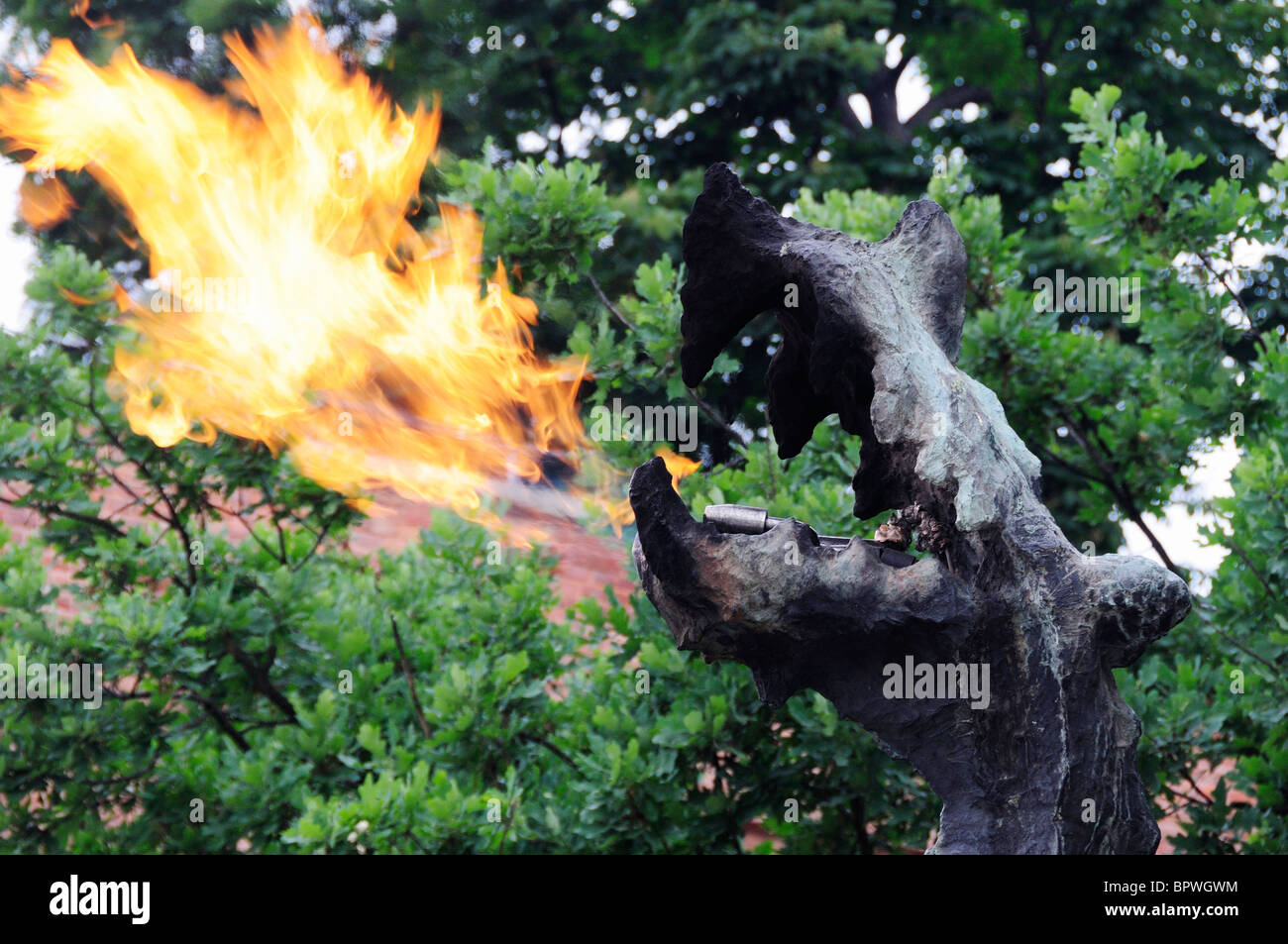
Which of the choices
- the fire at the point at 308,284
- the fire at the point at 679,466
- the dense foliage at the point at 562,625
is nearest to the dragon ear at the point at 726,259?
the fire at the point at 679,466

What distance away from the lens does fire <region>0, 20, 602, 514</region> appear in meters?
5.34

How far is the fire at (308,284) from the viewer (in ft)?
17.5

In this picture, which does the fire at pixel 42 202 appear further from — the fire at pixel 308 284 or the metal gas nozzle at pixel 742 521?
the metal gas nozzle at pixel 742 521

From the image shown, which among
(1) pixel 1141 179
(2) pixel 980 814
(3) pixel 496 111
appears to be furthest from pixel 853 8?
(2) pixel 980 814

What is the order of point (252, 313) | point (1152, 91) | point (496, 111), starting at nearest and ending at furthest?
point (252, 313)
point (1152, 91)
point (496, 111)

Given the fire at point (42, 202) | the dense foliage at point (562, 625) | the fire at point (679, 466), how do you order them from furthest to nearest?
the fire at point (42, 202)
the dense foliage at point (562, 625)
the fire at point (679, 466)

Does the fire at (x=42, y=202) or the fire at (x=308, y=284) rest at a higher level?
the fire at (x=42, y=202)

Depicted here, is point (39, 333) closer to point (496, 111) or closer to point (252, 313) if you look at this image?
point (252, 313)

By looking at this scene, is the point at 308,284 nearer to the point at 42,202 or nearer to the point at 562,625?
the point at 562,625

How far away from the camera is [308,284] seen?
18.0 ft

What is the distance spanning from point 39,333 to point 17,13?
8.26 m

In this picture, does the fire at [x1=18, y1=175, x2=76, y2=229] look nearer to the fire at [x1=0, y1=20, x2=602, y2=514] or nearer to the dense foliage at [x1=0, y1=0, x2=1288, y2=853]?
the dense foliage at [x1=0, y1=0, x2=1288, y2=853]

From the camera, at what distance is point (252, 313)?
17.9 ft

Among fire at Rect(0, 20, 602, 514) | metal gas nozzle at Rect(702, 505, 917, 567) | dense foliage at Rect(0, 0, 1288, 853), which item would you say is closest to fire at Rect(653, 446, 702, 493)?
dense foliage at Rect(0, 0, 1288, 853)
